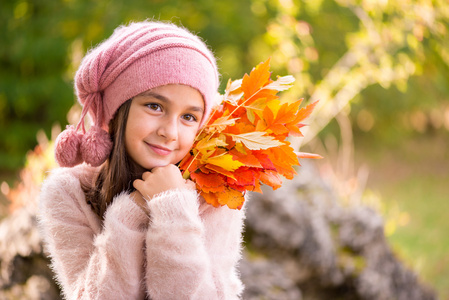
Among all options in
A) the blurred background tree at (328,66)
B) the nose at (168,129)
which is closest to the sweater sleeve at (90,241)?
the nose at (168,129)

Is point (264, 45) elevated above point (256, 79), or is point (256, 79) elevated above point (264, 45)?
point (264, 45)

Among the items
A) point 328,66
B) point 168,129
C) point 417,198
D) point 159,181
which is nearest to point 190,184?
point 159,181

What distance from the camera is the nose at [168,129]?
5.38 ft

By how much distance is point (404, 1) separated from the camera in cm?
470

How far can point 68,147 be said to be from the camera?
168cm

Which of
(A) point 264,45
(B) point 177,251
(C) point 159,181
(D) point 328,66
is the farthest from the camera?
(D) point 328,66

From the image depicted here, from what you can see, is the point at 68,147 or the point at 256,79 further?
the point at 256,79

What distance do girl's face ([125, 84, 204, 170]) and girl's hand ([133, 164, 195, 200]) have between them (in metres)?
0.03

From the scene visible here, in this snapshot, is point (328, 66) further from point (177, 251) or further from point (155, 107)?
point (177, 251)

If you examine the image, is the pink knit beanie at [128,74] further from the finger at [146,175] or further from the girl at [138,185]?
the finger at [146,175]

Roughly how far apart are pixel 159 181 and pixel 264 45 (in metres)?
5.37

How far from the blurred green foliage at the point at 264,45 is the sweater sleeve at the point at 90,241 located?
1.28m

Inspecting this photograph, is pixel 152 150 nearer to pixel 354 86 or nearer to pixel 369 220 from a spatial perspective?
pixel 369 220

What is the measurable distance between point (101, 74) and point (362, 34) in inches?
159
